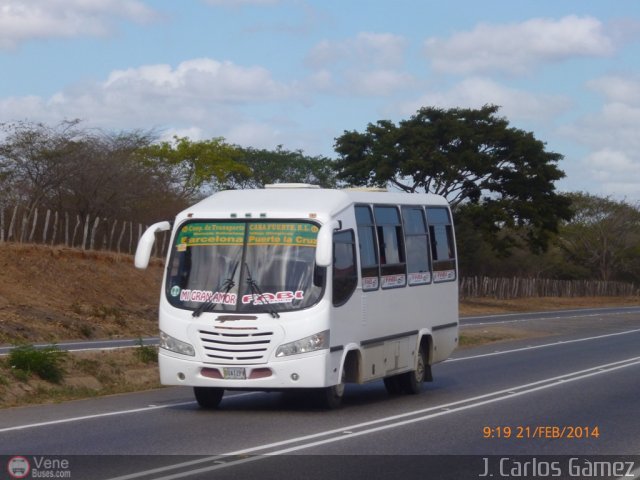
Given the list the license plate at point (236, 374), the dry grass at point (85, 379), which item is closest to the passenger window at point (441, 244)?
the dry grass at point (85, 379)

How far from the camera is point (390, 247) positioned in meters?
17.5

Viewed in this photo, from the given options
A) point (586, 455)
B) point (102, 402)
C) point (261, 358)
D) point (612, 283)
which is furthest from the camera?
point (612, 283)

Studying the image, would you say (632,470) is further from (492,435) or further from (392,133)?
(392,133)

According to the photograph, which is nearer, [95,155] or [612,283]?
[95,155]

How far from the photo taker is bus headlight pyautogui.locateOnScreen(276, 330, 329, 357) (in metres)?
14.6

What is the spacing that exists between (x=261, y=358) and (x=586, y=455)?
177 inches

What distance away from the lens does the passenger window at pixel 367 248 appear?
16.4 m

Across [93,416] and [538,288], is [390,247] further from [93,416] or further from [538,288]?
[538,288]

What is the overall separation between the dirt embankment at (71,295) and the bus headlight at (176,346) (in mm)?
14964

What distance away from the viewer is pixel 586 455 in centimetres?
1177

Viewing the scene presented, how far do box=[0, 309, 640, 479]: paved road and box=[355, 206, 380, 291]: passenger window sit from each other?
1.80 meters

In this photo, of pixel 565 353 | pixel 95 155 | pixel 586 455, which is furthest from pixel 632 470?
pixel 95 155

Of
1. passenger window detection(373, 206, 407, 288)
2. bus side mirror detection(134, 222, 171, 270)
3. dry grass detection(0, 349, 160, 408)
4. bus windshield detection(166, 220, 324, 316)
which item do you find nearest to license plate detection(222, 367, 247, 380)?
bus windshield detection(166, 220, 324, 316)

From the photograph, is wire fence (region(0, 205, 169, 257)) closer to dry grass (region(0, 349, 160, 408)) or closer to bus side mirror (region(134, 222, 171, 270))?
dry grass (region(0, 349, 160, 408))
